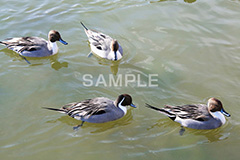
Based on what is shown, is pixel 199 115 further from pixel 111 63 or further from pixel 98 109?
pixel 111 63

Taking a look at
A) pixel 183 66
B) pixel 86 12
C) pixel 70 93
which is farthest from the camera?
pixel 86 12

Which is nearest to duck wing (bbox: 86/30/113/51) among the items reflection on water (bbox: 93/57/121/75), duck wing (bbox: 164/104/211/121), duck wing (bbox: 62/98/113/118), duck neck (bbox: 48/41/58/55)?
reflection on water (bbox: 93/57/121/75)

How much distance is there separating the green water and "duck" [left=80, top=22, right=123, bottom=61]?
24cm

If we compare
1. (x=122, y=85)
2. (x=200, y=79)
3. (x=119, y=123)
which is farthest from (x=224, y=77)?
(x=119, y=123)

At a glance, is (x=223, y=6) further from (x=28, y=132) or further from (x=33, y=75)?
(x=28, y=132)

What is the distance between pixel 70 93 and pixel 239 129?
404 centimetres

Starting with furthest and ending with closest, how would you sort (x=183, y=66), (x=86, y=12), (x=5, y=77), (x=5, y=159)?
1. (x=86, y=12)
2. (x=183, y=66)
3. (x=5, y=77)
4. (x=5, y=159)

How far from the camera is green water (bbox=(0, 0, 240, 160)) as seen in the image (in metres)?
6.64

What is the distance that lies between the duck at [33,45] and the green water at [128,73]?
0.71 ft

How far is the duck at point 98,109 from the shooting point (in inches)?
281

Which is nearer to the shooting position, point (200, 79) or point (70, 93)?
point (70, 93)

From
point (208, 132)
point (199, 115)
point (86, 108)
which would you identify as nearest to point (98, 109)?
point (86, 108)

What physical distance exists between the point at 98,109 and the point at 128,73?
6.69 feet

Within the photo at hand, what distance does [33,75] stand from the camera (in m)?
8.65
